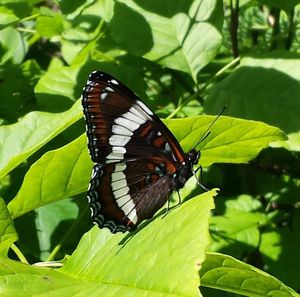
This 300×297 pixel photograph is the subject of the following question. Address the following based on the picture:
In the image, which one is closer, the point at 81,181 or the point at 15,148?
the point at 81,181

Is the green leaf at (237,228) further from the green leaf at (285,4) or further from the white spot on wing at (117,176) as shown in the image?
the green leaf at (285,4)

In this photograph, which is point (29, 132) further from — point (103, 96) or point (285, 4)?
point (285, 4)

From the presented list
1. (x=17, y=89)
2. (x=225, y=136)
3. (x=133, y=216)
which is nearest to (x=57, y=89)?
(x=17, y=89)

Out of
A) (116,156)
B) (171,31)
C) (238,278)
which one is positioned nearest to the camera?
(238,278)

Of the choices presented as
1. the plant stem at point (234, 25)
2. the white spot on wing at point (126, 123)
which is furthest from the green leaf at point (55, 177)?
the plant stem at point (234, 25)

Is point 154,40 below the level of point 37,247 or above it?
above

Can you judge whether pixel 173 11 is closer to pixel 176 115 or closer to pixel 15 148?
pixel 176 115

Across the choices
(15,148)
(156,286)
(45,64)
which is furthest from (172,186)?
(45,64)
